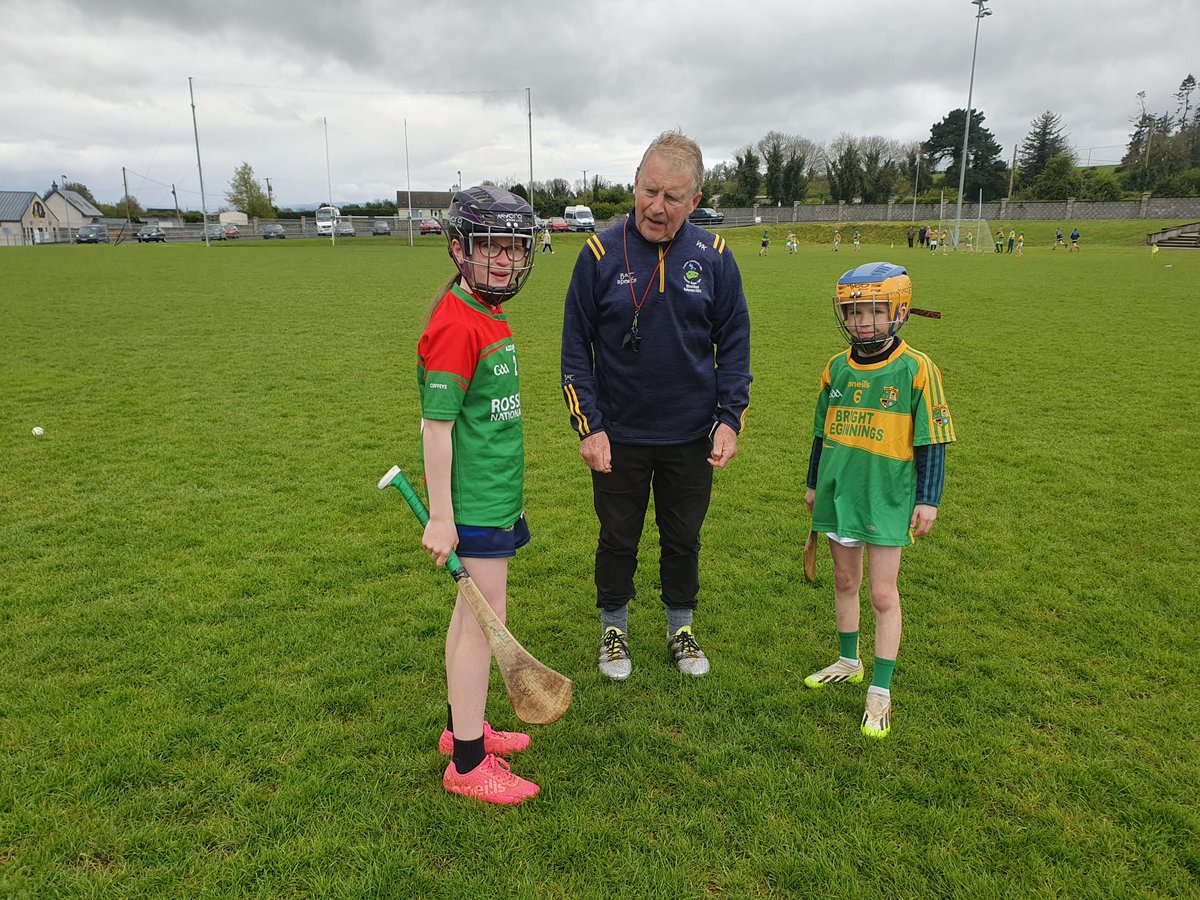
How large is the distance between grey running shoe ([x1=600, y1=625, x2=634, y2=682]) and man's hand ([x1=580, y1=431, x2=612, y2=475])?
0.98 m

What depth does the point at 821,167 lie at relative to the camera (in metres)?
89.4

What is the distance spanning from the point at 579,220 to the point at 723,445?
56257mm

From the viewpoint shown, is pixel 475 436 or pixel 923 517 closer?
pixel 475 436

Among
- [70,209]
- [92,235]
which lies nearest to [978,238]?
[92,235]

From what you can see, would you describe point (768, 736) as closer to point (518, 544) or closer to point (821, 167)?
point (518, 544)

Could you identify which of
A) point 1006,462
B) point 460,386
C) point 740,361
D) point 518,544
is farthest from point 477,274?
point 1006,462

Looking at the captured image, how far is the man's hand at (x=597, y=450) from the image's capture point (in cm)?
333

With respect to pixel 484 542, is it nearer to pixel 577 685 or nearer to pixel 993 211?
pixel 577 685

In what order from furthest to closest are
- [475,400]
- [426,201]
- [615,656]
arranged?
[426,201], [615,656], [475,400]

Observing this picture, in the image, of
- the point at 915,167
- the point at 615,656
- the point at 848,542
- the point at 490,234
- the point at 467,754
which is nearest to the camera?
the point at 490,234

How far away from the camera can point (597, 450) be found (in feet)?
10.9

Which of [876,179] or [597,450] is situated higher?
[876,179]

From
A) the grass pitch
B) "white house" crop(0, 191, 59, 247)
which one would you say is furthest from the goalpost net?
"white house" crop(0, 191, 59, 247)

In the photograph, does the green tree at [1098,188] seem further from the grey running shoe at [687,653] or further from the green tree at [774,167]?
the grey running shoe at [687,653]
